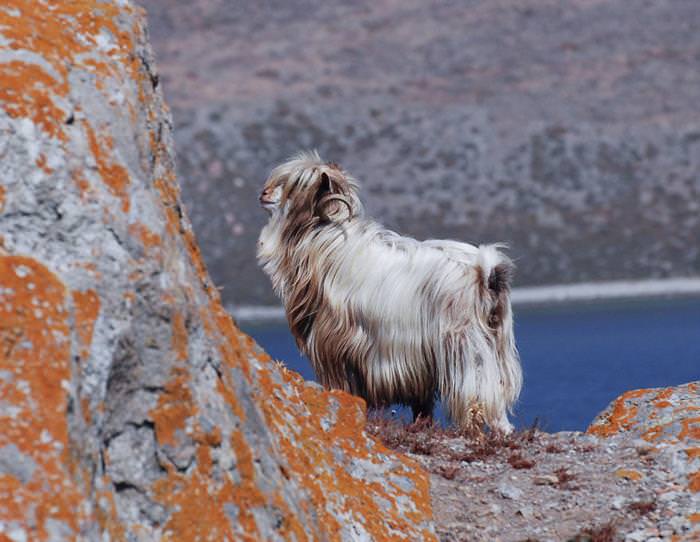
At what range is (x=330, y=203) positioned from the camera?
784 centimetres

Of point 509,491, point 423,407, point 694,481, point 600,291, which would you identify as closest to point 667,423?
point 694,481

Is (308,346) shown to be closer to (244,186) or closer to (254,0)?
(244,186)

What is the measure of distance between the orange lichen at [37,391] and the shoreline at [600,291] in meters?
45.8

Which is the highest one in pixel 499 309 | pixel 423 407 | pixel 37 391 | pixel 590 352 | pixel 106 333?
pixel 106 333

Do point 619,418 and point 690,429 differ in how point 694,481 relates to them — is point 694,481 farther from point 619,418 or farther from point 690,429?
point 619,418

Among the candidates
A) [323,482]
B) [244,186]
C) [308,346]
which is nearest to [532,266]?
[244,186]

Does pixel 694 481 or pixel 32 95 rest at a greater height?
pixel 32 95

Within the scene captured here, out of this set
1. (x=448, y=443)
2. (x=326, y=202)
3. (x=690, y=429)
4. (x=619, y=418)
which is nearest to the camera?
(x=690, y=429)

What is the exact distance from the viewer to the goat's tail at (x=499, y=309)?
23.8 feet

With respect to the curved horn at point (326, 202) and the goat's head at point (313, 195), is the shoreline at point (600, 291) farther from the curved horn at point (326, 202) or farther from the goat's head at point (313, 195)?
the curved horn at point (326, 202)

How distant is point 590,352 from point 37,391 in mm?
29859

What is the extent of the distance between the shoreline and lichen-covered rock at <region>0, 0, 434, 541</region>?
148 feet

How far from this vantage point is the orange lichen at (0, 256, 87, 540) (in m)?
3.02

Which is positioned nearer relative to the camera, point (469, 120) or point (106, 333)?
point (106, 333)
